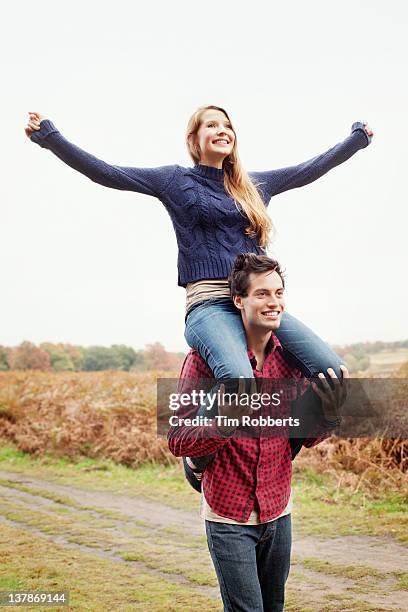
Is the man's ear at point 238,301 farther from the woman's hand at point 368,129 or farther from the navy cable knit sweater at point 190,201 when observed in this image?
the woman's hand at point 368,129

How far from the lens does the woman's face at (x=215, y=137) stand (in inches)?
107

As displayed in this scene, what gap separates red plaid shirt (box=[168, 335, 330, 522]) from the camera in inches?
83.9

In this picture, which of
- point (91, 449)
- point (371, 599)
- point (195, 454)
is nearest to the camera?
point (195, 454)

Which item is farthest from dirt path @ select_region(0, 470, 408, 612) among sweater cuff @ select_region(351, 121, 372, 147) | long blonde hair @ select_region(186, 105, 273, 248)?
sweater cuff @ select_region(351, 121, 372, 147)

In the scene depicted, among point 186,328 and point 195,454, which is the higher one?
point 186,328

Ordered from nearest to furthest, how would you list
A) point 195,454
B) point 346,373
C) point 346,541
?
1. point 195,454
2. point 346,373
3. point 346,541

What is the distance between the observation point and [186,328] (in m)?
2.52

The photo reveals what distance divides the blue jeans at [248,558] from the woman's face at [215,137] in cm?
136

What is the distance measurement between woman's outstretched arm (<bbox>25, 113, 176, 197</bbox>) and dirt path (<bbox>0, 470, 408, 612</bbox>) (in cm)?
263

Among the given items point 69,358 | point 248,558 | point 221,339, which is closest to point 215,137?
point 221,339

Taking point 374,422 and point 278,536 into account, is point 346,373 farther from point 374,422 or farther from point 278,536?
point 374,422

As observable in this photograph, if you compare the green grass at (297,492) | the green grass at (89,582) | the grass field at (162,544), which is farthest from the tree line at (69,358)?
the green grass at (89,582)

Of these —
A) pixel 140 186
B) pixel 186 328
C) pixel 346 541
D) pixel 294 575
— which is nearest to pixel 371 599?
pixel 294 575

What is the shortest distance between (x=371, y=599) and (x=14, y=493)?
4342mm
